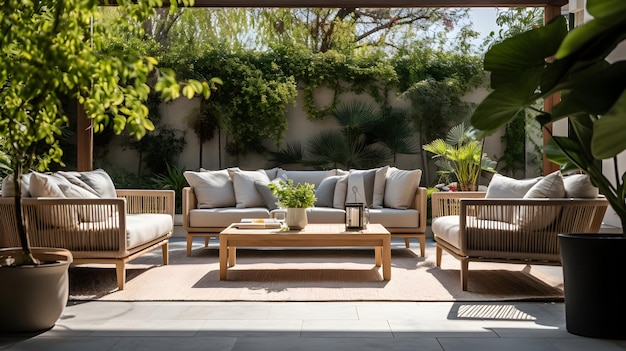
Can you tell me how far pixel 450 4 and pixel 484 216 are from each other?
3126 mm

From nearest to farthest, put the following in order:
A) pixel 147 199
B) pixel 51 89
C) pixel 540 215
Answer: pixel 51 89 < pixel 540 215 < pixel 147 199

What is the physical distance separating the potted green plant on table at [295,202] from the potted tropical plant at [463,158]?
144 inches

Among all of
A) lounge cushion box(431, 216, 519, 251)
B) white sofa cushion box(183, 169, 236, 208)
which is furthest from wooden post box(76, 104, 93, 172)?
lounge cushion box(431, 216, 519, 251)

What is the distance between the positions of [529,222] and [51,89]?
3178 millimetres

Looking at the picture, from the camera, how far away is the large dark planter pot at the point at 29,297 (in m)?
3.48

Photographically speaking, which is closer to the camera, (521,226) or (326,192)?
(521,226)

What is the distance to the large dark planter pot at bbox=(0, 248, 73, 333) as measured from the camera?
137 inches

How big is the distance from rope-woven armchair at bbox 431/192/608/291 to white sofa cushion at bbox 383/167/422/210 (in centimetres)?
198

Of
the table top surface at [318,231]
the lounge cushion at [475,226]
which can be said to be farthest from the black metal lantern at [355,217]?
the lounge cushion at [475,226]

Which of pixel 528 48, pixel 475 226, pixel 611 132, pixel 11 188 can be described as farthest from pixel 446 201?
pixel 611 132

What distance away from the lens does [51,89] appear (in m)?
2.69

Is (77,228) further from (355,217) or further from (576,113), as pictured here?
(576,113)

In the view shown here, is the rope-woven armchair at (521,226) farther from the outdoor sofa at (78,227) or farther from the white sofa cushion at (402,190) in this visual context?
the outdoor sofa at (78,227)

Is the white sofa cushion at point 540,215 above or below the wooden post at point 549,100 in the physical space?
below
